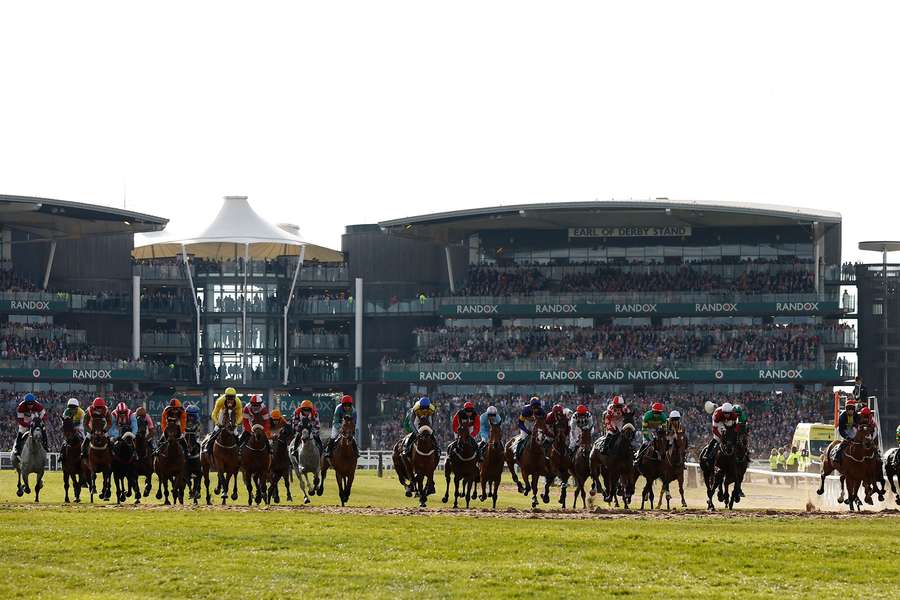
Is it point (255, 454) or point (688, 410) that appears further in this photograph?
point (688, 410)

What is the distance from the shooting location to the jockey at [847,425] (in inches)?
1180

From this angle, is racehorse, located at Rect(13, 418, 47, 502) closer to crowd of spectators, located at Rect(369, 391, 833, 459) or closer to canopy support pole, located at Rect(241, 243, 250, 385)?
crowd of spectators, located at Rect(369, 391, 833, 459)

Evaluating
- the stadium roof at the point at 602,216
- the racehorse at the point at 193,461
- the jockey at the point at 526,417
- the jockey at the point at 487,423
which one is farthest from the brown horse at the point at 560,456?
the stadium roof at the point at 602,216

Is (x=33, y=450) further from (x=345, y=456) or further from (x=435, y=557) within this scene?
(x=435, y=557)

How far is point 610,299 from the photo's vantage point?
7569 cm

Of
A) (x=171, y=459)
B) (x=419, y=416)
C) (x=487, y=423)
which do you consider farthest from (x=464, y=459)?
(x=171, y=459)

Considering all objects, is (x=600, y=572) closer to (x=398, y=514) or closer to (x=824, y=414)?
(x=398, y=514)

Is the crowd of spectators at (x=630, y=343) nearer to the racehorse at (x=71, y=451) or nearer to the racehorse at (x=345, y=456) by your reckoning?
the racehorse at (x=71, y=451)

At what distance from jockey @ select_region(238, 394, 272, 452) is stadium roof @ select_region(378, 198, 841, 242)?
42.6 metres

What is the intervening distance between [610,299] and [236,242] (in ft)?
54.1

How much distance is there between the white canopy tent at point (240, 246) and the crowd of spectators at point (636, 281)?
25.0 feet

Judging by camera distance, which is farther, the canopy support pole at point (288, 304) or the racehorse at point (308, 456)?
the canopy support pole at point (288, 304)

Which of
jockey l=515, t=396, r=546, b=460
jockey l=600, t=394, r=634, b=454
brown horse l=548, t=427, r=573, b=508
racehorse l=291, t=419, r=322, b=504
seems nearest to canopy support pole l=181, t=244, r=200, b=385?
racehorse l=291, t=419, r=322, b=504

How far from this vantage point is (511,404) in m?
73.1
